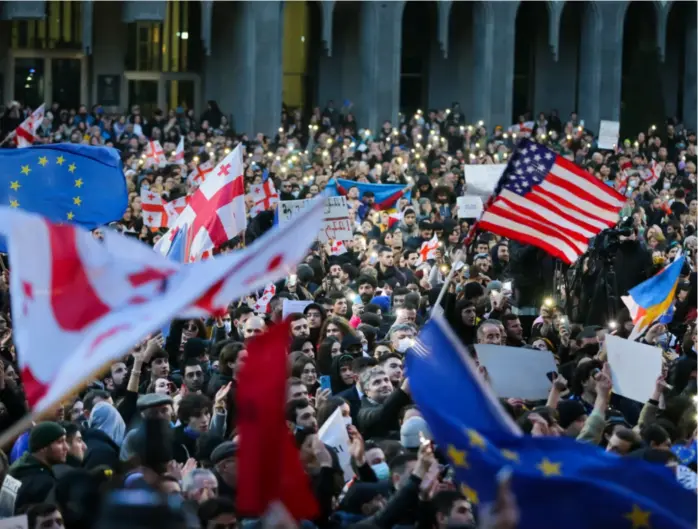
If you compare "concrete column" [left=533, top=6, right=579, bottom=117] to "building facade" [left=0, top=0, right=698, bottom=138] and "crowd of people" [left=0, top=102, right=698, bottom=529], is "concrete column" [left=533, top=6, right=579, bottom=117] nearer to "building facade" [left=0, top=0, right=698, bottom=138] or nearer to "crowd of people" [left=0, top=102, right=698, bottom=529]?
"building facade" [left=0, top=0, right=698, bottom=138]

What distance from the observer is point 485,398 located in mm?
5879

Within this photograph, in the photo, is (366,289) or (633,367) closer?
(633,367)

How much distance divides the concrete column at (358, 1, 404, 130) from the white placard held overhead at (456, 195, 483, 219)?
20.5 m

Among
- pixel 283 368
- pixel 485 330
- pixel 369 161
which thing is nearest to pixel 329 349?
pixel 485 330

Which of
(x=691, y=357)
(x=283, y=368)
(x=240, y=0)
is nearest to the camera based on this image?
(x=283, y=368)

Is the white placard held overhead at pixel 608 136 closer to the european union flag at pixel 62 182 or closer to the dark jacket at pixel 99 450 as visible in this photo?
the european union flag at pixel 62 182

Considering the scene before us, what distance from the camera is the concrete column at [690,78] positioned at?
146 feet

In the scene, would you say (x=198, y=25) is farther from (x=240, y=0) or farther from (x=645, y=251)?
(x=645, y=251)

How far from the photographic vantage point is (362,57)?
40812 mm

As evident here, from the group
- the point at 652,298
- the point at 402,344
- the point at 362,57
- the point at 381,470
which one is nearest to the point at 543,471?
the point at 381,470

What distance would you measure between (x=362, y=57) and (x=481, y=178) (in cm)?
2014

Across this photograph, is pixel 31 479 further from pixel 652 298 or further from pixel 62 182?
pixel 652 298

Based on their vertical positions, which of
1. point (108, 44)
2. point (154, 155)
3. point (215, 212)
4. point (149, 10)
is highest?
point (149, 10)

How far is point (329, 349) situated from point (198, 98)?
3008 centimetres
